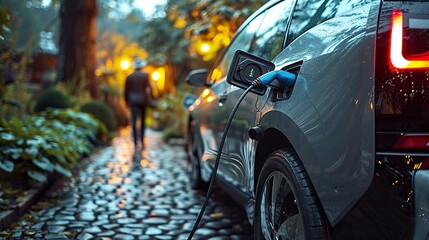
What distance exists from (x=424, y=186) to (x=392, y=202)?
0.46 feet

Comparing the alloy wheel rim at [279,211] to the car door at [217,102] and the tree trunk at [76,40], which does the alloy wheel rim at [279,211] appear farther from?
the tree trunk at [76,40]

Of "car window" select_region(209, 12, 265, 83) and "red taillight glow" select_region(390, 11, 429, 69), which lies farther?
"car window" select_region(209, 12, 265, 83)

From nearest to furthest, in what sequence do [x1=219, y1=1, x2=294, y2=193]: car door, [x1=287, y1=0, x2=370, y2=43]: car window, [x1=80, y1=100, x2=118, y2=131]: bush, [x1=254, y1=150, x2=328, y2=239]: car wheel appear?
[x1=254, y1=150, x2=328, y2=239]: car wheel, [x1=287, y1=0, x2=370, y2=43]: car window, [x1=219, y1=1, x2=294, y2=193]: car door, [x1=80, y1=100, x2=118, y2=131]: bush

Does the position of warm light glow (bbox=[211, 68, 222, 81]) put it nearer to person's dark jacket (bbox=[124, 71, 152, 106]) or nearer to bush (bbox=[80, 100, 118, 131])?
person's dark jacket (bbox=[124, 71, 152, 106])

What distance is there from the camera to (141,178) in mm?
6609

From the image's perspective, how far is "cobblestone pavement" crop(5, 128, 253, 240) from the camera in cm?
405

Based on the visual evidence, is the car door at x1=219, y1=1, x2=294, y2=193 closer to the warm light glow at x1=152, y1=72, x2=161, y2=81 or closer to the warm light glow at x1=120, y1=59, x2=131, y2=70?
the warm light glow at x1=152, y1=72, x2=161, y2=81

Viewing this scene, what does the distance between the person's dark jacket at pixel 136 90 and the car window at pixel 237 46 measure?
510cm

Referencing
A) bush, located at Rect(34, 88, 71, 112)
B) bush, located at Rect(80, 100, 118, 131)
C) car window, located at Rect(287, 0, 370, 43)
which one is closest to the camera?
car window, located at Rect(287, 0, 370, 43)

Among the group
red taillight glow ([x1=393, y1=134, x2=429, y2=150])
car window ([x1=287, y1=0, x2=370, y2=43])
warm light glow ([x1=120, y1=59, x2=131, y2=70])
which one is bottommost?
red taillight glow ([x1=393, y1=134, x2=429, y2=150])

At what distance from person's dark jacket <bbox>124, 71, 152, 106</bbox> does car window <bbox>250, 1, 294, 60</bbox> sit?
21.4ft

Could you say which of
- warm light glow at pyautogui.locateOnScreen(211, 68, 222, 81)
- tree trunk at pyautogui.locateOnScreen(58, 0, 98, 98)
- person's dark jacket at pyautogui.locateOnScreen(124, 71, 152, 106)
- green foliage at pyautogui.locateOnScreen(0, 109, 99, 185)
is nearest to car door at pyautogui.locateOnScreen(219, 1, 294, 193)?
warm light glow at pyautogui.locateOnScreen(211, 68, 222, 81)

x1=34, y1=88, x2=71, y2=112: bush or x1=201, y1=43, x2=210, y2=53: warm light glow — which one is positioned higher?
x1=201, y1=43, x2=210, y2=53: warm light glow

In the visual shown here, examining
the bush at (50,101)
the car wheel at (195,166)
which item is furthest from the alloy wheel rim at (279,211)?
the bush at (50,101)
